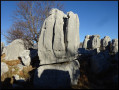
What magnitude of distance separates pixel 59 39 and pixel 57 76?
208 centimetres

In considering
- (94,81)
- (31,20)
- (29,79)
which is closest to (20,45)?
(31,20)

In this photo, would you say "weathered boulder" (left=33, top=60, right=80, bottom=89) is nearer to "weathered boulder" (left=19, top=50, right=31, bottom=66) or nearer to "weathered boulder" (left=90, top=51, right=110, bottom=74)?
"weathered boulder" (left=90, top=51, right=110, bottom=74)

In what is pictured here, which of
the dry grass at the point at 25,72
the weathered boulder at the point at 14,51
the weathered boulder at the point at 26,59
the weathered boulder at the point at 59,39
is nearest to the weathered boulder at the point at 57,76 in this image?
the weathered boulder at the point at 59,39

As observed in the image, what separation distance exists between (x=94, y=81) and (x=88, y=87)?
2.00ft

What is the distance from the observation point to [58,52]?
6.46 metres

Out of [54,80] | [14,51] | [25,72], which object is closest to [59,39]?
[54,80]

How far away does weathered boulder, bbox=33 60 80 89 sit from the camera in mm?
5719

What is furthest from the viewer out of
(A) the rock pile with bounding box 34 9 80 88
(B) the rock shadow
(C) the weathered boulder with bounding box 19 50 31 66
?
(C) the weathered boulder with bounding box 19 50 31 66

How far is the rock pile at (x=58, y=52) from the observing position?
5816mm

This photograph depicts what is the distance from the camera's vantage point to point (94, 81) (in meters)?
5.89

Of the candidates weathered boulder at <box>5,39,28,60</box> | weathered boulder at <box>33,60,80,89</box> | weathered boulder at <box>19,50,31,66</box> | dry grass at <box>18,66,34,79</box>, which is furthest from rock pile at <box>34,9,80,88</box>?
weathered boulder at <box>5,39,28,60</box>

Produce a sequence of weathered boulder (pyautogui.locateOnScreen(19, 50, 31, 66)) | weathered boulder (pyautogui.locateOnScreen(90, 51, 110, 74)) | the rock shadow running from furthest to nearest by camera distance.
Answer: weathered boulder (pyautogui.locateOnScreen(19, 50, 31, 66)), weathered boulder (pyautogui.locateOnScreen(90, 51, 110, 74)), the rock shadow

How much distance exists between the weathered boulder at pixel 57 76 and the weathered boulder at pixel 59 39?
0.45 meters

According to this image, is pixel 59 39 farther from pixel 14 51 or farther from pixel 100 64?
pixel 14 51
